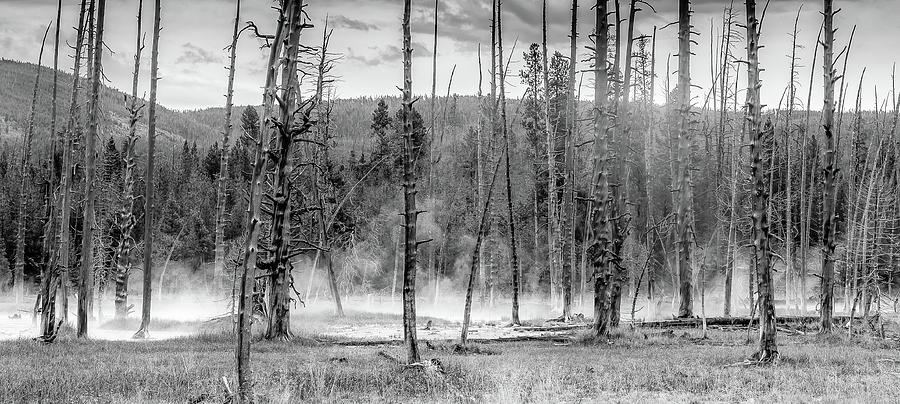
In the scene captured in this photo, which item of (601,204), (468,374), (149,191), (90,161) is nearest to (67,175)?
(90,161)

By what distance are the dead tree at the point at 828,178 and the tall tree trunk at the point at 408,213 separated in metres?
11.7

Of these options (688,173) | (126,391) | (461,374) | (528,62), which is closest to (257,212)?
(126,391)

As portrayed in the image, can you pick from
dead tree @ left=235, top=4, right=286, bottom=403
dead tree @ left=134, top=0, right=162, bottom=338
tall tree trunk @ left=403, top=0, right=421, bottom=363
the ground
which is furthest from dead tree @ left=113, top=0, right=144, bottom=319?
dead tree @ left=235, top=4, right=286, bottom=403

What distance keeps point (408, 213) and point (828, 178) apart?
40.2ft

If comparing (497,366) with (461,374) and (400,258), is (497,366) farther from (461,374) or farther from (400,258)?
(400,258)

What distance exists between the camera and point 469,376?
11.8 meters

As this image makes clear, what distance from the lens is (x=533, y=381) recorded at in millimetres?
11477

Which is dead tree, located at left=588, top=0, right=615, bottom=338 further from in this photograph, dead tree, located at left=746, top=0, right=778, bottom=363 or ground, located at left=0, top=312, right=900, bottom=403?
dead tree, located at left=746, top=0, right=778, bottom=363

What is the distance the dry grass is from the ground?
0.09 ft

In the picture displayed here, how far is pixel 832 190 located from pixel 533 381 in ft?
41.7

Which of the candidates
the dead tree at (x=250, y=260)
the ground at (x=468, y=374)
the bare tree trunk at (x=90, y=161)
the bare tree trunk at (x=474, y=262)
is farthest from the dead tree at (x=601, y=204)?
the bare tree trunk at (x=90, y=161)

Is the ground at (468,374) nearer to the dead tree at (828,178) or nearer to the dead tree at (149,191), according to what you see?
the dead tree at (828,178)

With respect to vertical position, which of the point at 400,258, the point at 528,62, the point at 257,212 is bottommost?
the point at 400,258

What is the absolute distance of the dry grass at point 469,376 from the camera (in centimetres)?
1032
